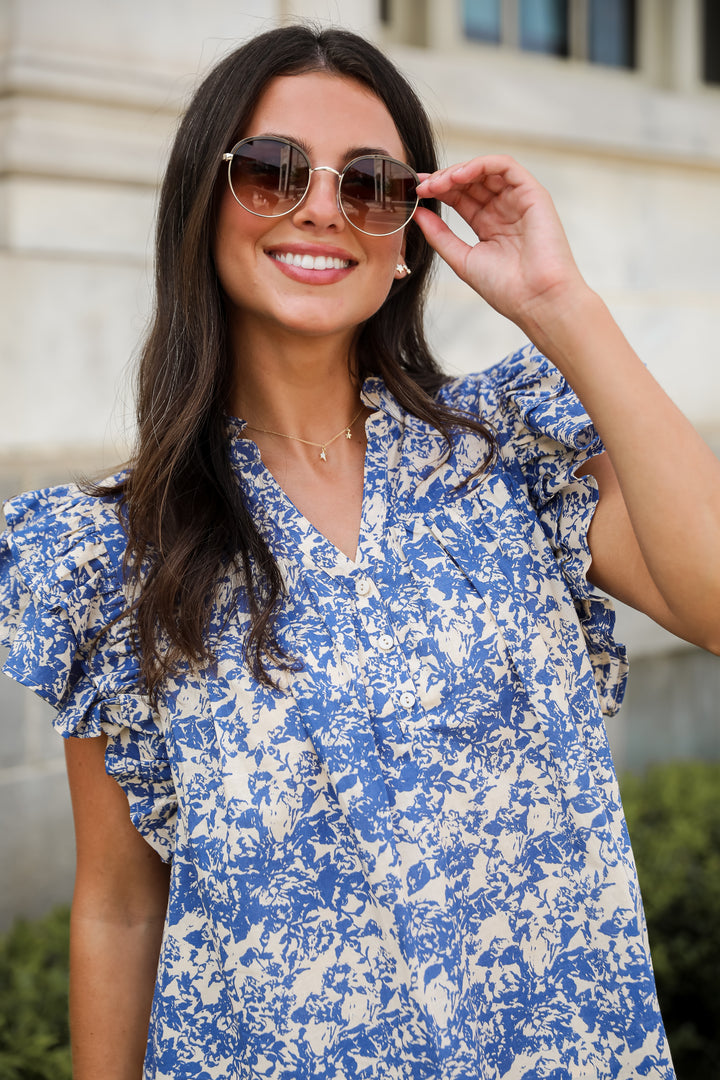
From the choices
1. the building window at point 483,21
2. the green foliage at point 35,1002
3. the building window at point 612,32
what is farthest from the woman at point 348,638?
the building window at point 612,32

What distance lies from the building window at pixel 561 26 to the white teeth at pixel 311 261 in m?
3.43

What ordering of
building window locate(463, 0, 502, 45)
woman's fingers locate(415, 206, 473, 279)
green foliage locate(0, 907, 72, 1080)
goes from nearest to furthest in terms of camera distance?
woman's fingers locate(415, 206, 473, 279) < green foliage locate(0, 907, 72, 1080) < building window locate(463, 0, 502, 45)

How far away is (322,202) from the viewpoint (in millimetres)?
1733

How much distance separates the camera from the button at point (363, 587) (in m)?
1.71

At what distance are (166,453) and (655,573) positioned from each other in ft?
2.67

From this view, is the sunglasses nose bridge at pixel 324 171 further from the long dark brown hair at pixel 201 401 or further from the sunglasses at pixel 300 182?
the long dark brown hair at pixel 201 401

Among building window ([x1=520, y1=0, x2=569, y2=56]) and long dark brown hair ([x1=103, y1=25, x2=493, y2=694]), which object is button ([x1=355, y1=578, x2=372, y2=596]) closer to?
long dark brown hair ([x1=103, y1=25, x2=493, y2=694])

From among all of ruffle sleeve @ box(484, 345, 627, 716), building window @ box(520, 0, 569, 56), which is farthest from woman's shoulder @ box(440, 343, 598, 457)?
building window @ box(520, 0, 569, 56)

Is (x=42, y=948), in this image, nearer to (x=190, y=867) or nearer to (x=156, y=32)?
(x=190, y=867)

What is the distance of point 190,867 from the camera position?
1.72 meters

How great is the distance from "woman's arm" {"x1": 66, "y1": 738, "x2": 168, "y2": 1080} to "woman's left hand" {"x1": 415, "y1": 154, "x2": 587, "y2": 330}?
3.22ft

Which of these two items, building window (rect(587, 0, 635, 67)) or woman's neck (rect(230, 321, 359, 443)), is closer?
woman's neck (rect(230, 321, 359, 443))

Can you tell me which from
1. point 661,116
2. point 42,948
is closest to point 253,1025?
point 42,948

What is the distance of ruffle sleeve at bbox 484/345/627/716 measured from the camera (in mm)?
1740
